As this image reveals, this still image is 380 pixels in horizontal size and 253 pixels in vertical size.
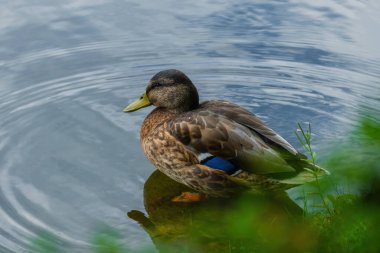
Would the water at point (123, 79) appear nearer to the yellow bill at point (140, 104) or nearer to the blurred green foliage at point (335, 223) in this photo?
the yellow bill at point (140, 104)

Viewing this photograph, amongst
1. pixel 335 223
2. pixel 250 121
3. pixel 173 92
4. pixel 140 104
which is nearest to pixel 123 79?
pixel 140 104

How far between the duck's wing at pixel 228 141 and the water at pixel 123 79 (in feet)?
2.13

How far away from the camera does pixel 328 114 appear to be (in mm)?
6152

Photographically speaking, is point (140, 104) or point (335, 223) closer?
point (335, 223)

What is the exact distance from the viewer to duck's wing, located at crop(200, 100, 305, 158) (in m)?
4.87

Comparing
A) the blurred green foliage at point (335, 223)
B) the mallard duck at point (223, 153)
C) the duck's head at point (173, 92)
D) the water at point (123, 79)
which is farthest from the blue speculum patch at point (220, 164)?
the blurred green foliage at point (335, 223)

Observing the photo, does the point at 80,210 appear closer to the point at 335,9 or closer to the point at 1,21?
the point at 1,21

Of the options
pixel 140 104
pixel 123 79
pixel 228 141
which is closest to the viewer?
pixel 228 141

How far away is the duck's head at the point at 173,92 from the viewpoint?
5.50m

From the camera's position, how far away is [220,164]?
4855 millimetres

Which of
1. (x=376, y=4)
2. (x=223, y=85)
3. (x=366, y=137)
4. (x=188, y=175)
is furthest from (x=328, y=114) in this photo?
(x=366, y=137)

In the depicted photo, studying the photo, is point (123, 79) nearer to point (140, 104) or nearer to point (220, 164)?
point (140, 104)

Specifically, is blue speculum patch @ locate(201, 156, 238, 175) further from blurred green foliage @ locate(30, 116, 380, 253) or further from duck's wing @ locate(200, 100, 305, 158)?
blurred green foliage @ locate(30, 116, 380, 253)

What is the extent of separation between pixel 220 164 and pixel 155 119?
2.86 feet
